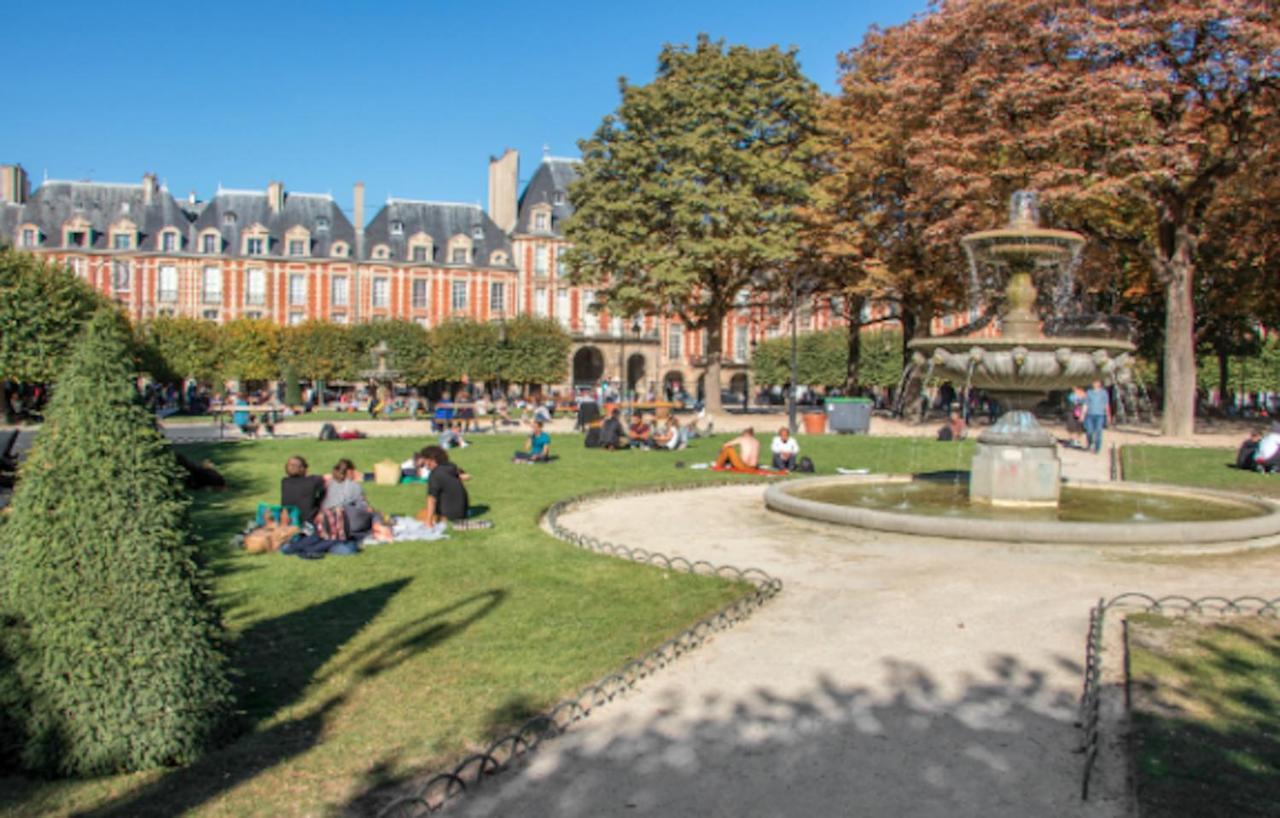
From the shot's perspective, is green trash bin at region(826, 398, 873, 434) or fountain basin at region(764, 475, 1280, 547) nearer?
fountain basin at region(764, 475, 1280, 547)

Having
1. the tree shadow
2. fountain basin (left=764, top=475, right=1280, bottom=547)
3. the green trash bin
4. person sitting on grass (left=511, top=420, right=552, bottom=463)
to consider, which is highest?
the green trash bin

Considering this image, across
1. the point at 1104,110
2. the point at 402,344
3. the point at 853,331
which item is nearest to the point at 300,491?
the point at 1104,110

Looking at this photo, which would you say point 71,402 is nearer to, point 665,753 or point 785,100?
point 665,753

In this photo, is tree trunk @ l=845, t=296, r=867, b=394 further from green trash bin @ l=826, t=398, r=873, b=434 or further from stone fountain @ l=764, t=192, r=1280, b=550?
stone fountain @ l=764, t=192, r=1280, b=550

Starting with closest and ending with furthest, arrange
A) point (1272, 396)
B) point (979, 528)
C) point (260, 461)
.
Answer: point (979, 528) < point (260, 461) < point (1272, 396)

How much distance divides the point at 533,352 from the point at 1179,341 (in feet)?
107

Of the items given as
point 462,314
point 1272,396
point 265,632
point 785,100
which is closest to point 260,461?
point 265,632

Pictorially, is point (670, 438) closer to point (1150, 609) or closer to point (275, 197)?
point (1150, 609)

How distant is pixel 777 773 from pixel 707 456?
48.7 ft

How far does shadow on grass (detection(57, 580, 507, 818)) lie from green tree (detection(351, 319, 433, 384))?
141 ft

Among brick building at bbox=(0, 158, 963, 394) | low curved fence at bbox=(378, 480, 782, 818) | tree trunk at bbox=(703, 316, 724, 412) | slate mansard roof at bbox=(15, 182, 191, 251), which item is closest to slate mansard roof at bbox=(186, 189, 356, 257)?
brick building at bbox=(0, 158, 963, 394)

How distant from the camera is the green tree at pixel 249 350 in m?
48.0

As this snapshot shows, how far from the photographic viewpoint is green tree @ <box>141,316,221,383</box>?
45.8 meters

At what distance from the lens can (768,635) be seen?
6355 millimetres
